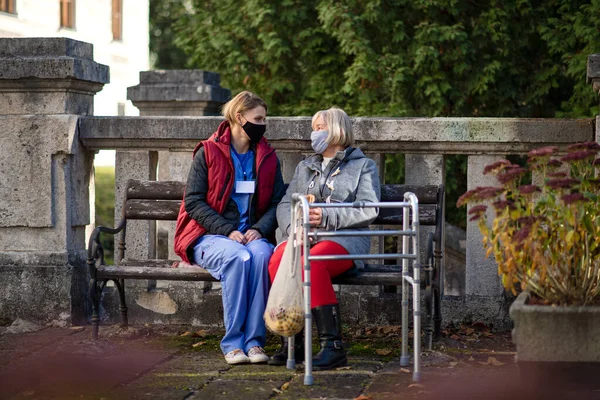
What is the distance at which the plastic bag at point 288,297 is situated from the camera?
17.9 feet

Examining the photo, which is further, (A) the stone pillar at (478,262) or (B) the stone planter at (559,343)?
(A) the stone pillar at (478,262)

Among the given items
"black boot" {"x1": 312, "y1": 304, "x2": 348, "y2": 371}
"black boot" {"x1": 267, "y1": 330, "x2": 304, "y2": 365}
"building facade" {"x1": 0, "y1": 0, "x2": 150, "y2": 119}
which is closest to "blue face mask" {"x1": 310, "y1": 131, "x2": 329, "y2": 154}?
"black boot" {"x1": 312, "y1": 304, "x2": 348, "y2": 371}

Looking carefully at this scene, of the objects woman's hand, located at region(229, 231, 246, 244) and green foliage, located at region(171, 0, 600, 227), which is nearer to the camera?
woman's hand, located at region(229, 231, 246, 244)

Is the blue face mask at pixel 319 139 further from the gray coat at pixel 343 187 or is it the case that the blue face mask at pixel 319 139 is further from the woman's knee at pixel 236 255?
the woman's knee at pixel 236 255

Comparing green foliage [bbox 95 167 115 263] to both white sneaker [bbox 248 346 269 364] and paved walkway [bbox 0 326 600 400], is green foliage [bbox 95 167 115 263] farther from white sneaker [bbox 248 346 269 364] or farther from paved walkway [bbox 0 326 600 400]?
white sneaker [bbox 248 346 269 364]

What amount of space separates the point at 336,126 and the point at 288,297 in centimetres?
117

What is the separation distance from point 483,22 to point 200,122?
5.23m

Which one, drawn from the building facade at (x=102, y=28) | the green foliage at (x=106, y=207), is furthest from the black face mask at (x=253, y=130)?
the building facade at (x=102, y=28)

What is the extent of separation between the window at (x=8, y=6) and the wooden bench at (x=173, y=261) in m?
19.1

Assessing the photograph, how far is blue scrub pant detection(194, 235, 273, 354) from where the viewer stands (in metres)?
5.99

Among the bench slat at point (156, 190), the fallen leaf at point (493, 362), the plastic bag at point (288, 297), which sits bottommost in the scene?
the fallen leaf at point (493, 362)

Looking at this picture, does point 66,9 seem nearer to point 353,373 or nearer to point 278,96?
point 278,96

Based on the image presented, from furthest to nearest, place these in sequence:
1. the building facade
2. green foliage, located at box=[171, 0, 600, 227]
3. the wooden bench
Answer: the building facade → green foliage, located at box=[171, 0, 600, 227] → the wooden bench

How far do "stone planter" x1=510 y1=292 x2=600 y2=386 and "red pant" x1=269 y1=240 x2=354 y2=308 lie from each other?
4.15 feet
